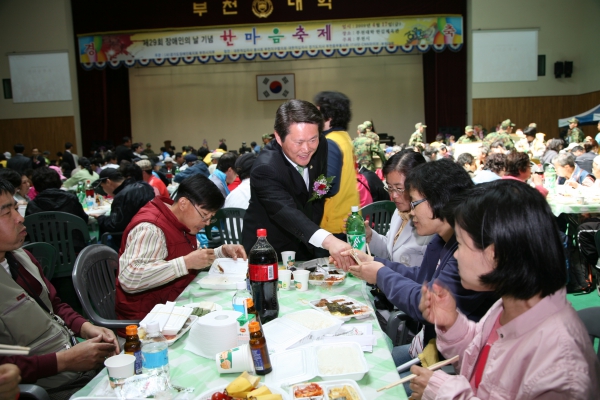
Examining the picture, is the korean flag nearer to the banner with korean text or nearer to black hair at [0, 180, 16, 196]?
the banner with korean text

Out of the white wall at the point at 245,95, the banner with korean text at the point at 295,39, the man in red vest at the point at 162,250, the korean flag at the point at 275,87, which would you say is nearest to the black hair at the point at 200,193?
the man in red vest at the point at 162,250

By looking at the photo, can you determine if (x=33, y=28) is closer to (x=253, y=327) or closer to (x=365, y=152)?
(x=365, y=152)

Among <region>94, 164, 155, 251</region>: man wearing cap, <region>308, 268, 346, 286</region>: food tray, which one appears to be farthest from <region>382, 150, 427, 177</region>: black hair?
<region>94, 164, 155, 251</region>: man wearing cap

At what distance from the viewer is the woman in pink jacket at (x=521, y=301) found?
1.08 m

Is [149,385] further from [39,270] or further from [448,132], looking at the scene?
[448,132]

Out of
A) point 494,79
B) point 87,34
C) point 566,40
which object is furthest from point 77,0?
point 566,40

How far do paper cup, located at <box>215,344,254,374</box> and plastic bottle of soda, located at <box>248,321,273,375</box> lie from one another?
0.07 ft

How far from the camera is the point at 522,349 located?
1.15 meters

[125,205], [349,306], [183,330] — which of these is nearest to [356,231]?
[349,306]

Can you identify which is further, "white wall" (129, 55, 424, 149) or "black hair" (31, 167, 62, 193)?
"white wall" (129, 55, 424, 149)

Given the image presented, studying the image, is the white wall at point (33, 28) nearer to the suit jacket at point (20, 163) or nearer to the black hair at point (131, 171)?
the suit jacket at point (20, 163)

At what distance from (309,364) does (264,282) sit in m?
0.45

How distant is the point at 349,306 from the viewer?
6.02 feet

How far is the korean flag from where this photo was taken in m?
15.7
